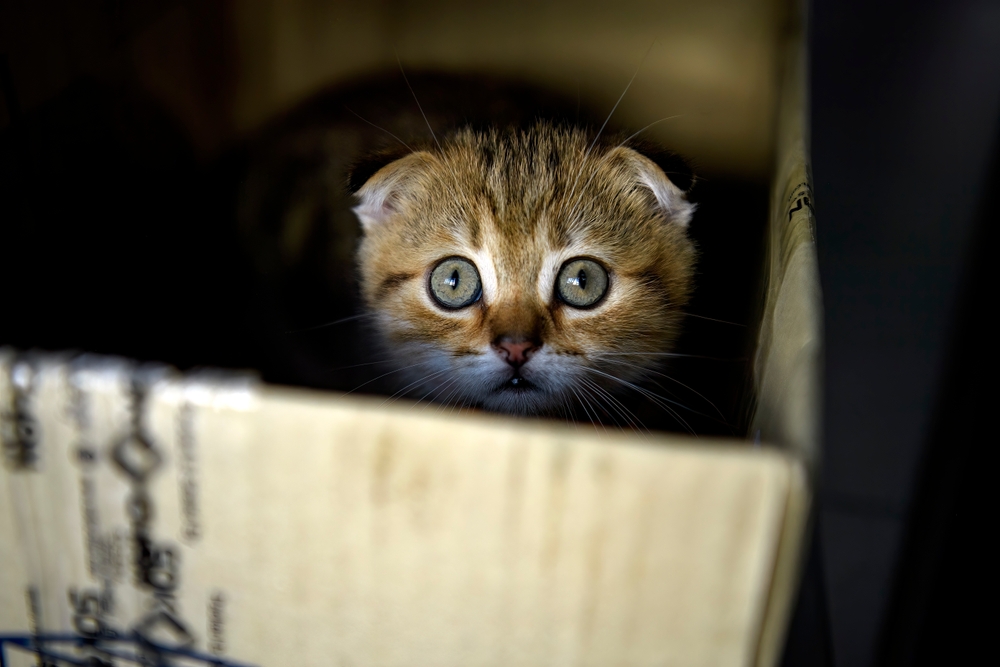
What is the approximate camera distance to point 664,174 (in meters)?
0.76

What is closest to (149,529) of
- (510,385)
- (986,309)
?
(510,385)

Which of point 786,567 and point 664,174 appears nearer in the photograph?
point 786,567

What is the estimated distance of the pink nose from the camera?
0.77 m

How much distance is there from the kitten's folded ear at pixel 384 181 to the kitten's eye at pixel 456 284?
12 centimetres

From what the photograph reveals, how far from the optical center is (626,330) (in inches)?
33.3

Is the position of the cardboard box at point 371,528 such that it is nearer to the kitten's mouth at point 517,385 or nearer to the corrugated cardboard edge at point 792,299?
the corrugated cardboard edge at point 792,299

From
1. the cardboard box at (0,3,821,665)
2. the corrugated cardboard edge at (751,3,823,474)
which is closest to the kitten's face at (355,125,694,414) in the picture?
the corrugated cardboard edge at (751,3,823,474)

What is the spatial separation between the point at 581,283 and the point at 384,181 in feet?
0.92

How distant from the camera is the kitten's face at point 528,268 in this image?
0.81m

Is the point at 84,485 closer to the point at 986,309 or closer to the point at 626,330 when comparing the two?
the point at 626,330

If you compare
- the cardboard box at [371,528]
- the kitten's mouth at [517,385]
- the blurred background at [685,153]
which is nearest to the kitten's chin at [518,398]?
the kitten's mouth at [517,385]

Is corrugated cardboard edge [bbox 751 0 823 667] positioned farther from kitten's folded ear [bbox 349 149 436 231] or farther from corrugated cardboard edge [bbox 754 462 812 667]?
kitten's folded ear [bbox 349 149 436 231]

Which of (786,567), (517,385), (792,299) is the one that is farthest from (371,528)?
(517,385)

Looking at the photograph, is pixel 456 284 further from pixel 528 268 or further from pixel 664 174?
pixel 664 174
